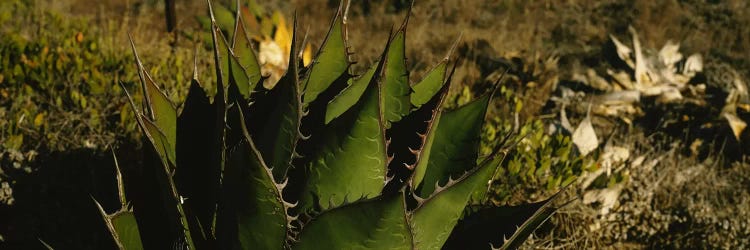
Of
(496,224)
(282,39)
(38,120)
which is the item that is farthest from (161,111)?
(282,39)

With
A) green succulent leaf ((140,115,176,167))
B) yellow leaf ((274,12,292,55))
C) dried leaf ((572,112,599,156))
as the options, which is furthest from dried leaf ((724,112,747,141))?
green succulent leaf ((140,115,176,167))

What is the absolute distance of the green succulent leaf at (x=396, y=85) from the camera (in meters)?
1.37

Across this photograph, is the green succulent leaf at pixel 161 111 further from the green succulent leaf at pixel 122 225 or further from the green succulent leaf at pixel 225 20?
the green succulent leaf at pixel 225 20

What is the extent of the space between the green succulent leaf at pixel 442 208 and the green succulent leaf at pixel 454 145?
0.50 feet

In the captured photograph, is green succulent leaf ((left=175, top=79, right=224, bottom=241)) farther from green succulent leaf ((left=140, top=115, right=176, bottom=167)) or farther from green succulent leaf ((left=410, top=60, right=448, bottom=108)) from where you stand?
green succulent leaf ((left=410, top=60, right=448, bottom=108))

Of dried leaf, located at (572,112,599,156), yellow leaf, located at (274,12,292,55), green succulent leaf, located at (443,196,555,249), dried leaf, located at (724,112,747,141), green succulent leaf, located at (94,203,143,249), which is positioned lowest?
dried leaf, located at (724,112,747,141)

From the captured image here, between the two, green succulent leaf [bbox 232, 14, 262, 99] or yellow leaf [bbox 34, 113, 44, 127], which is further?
yellow leaf [bbox 34, 113, 44, 127]

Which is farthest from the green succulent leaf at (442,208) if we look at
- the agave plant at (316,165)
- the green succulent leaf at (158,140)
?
the green succulent leaf at (158,140)

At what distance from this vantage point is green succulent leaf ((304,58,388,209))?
108cm

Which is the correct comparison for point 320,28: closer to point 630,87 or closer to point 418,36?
point 418,36

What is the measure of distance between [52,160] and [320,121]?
167cm

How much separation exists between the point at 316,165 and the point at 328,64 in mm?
349

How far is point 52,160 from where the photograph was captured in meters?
2.54

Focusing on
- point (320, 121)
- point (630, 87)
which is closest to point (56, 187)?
point (320, 121)
